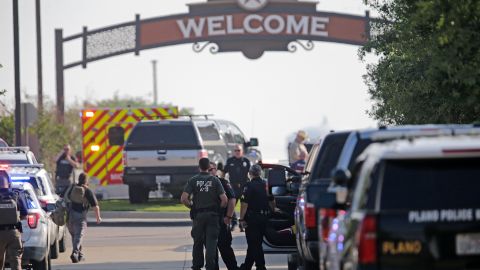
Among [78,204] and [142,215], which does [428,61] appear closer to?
[78,204]

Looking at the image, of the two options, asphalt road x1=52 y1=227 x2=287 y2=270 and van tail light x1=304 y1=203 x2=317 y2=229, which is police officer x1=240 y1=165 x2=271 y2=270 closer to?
asphalt road x1=52 y1=227 x2=287 y2=270

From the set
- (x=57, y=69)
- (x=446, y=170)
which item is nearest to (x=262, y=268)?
(x=446, y=170)

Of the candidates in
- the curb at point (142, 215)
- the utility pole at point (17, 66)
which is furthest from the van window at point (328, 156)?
the utility pole at point (17, 66)

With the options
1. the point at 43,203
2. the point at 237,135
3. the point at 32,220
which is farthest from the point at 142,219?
the point at 32,220

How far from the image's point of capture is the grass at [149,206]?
1495 inches

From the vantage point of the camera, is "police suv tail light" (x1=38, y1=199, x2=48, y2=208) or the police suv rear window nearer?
the police suv rear window

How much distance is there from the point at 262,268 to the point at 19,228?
3871mm

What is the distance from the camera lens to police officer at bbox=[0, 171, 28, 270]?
63.6 ft

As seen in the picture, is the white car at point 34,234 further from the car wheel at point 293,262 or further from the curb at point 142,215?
the curb at point 142,215

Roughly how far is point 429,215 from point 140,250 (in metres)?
16.5

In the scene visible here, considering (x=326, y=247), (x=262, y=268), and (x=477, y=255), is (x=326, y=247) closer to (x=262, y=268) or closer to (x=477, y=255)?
(x=477, y=255)

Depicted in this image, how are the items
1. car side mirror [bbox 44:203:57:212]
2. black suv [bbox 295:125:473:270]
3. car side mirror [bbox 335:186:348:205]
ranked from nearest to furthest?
car side mirror [bbox 335:186:348:205], black suv [bbox 295:125:473:270], car side mirror [bbox 44:203:57:212]

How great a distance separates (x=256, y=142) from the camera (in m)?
38.7

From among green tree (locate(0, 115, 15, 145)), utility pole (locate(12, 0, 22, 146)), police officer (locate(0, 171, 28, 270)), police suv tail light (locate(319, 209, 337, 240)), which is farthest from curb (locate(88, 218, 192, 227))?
police suv tail light (locate(319, 209, 337, 240))
